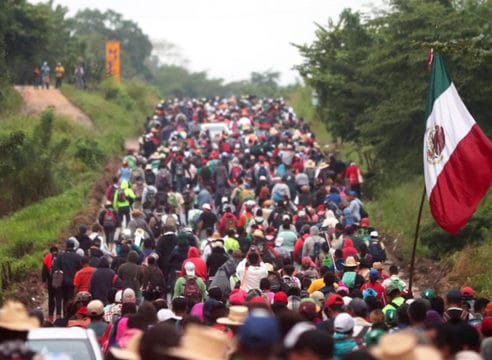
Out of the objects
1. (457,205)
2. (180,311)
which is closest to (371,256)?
(457,205)

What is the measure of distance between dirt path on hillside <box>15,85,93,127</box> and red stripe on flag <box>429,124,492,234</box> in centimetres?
3778

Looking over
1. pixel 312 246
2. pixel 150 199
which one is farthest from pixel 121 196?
pixel 312 246

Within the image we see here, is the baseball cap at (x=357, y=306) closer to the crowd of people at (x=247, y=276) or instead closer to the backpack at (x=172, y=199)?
the crowd of people at (x=247, y=276)

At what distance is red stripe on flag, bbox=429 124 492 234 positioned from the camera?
14273mm

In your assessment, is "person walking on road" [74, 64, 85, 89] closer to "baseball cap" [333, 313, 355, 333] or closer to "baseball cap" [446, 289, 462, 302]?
"baseball cap" [446, 289, 462, 302]

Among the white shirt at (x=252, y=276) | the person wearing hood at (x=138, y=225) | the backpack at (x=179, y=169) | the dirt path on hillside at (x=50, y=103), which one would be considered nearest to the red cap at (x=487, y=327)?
the white shirt at (x=252, y=276)

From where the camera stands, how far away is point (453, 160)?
14648 millimetres

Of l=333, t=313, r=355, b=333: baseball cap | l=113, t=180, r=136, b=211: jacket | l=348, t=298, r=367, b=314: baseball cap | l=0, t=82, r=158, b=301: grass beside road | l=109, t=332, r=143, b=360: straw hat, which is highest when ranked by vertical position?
l=109, t=332, r=143, b=360: straw hat

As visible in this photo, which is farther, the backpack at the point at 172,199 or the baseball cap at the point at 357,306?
the backpack at the point at 172,199

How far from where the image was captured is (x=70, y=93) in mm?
58875

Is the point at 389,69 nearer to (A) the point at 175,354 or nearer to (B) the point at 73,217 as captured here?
(B) the point at 73,217

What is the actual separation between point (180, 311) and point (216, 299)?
2.29 ft

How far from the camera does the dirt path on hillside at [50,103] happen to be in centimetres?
5248

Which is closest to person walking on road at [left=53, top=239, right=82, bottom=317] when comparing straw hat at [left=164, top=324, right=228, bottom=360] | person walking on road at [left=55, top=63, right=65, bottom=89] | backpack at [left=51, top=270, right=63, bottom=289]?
backpack at [left=51, top=270, right=63, bottom=289]
